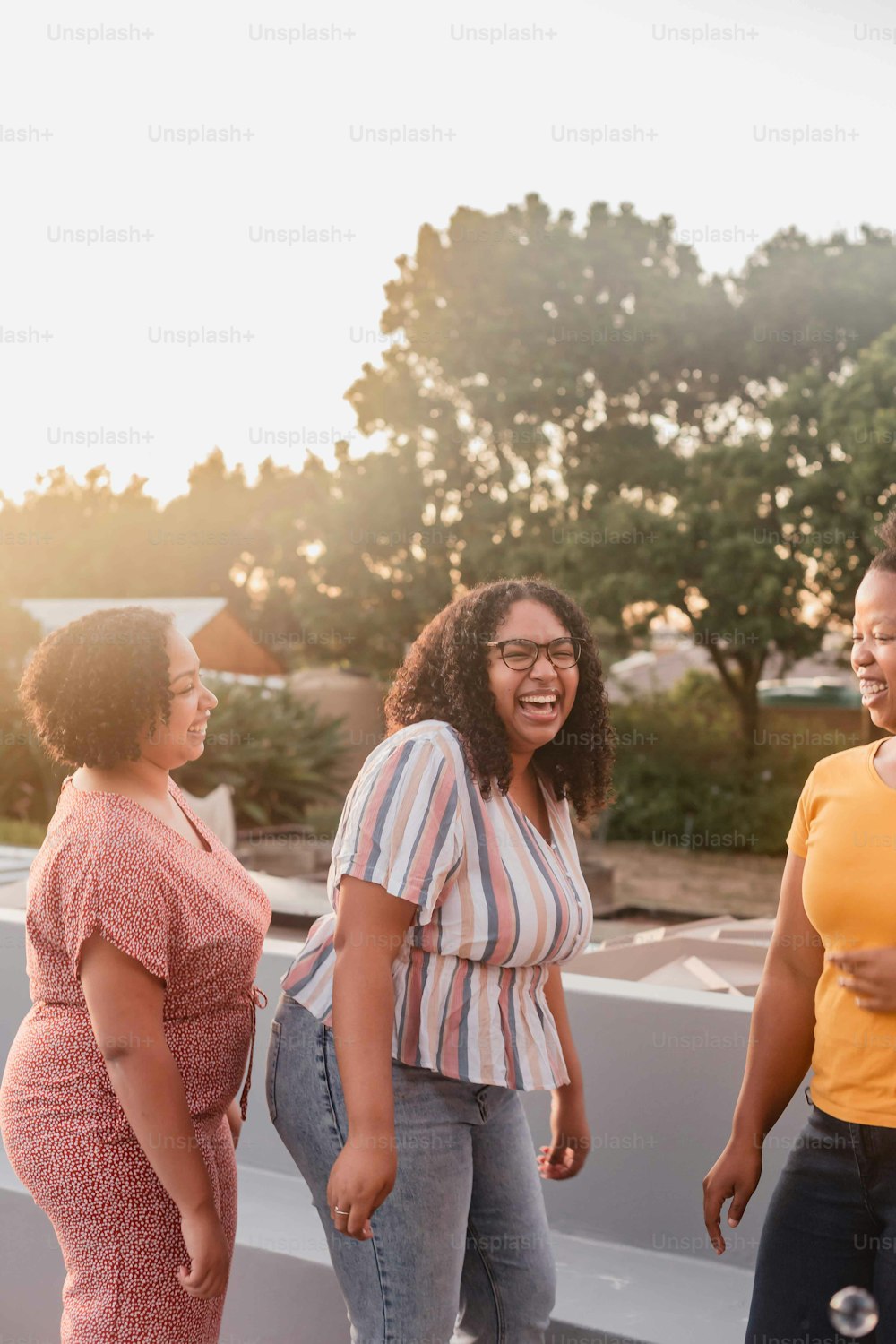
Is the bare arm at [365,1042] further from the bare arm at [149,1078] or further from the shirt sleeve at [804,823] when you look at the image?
the shirt sleeve at [804,823]

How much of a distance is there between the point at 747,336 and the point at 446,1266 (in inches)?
743

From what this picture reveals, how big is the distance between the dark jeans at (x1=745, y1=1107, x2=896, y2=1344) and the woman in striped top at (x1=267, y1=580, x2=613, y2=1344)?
1.13 ft

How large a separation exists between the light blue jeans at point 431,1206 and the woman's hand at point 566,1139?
8.9 inches

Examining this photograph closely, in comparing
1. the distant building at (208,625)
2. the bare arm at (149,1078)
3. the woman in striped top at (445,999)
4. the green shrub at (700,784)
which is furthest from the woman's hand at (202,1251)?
the green shrub at (700,784)

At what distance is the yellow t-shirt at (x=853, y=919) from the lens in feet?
5.17

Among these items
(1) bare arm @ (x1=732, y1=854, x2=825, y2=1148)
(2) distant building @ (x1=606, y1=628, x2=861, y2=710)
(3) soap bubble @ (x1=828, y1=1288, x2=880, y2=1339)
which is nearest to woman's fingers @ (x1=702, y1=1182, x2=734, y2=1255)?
(1) bare arm @ (x1=732, y1=854, x2=825, y2=1148)

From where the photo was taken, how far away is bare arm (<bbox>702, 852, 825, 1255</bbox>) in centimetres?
176

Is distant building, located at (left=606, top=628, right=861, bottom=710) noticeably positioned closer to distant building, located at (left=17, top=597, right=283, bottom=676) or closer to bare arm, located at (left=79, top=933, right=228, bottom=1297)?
distant building, located at (left=17, top=597, right=283, bottom=676)

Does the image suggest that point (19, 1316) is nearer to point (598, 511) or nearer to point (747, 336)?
point (598, 511)

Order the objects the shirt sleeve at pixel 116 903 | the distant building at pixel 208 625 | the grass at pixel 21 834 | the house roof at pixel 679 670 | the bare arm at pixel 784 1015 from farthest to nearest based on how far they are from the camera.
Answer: the house roof at pixel 679 670 < the distant building at pixel 208 625 < the grass at pixel 21 834 < the bare arm at pixel 784 1015 < the shirt sleeve at pixel 116 903

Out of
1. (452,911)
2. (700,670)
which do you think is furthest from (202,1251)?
(700,670)

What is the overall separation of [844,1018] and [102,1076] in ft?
3.37

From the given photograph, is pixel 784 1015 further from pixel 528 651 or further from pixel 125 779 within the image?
pixel 125 779

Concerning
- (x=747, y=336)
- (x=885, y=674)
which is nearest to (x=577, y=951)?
(x=885, y=674)
